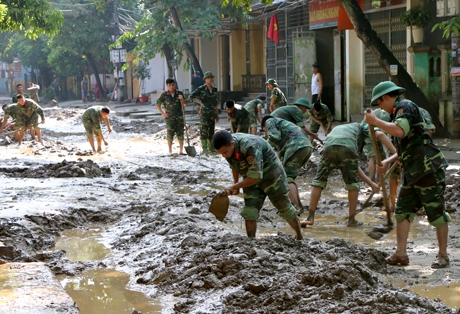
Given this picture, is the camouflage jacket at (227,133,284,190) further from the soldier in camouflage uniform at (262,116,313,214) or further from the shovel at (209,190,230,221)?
the soldier in camouflage uniform at (262,116,313,214)

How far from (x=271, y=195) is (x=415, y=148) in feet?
4.64

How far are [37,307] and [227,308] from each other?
4.37ft

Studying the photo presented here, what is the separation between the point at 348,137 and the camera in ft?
26.2

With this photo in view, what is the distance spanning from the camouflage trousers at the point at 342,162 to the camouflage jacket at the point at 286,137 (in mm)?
325

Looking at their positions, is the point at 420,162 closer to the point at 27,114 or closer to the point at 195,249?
the point at 195,249

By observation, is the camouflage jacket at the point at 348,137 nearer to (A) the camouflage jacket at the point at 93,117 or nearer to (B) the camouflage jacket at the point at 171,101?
(B) the camouflage jacket at the point at 171,101

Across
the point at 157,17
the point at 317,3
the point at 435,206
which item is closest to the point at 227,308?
the point at 435,206

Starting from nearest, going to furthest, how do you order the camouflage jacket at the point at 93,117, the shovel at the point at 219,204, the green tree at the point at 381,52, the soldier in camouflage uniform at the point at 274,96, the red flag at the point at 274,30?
1. the shovel at the point at 219,204
2. the green tree at the point at 381,52
3. the soldier in camouflage uniform at the point at 274,96
4. the camouflage jacket at the point at 93,117
5. the red flag at the point at 274,30

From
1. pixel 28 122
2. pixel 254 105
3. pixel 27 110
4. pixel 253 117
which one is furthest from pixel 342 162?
pixel 28 122

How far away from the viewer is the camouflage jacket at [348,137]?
793cm

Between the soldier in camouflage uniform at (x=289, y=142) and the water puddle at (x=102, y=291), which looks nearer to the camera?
the water puddle at (x=102, y=291)

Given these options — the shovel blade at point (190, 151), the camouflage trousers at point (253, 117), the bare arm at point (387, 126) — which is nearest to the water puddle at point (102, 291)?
the bare arm at point (387, 126)

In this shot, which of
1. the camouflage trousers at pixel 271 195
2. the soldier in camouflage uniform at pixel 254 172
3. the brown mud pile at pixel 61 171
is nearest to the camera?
the soldier in camouflage uniform at pixel 254 172

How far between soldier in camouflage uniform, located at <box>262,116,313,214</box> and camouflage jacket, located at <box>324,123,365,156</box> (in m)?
0.30
